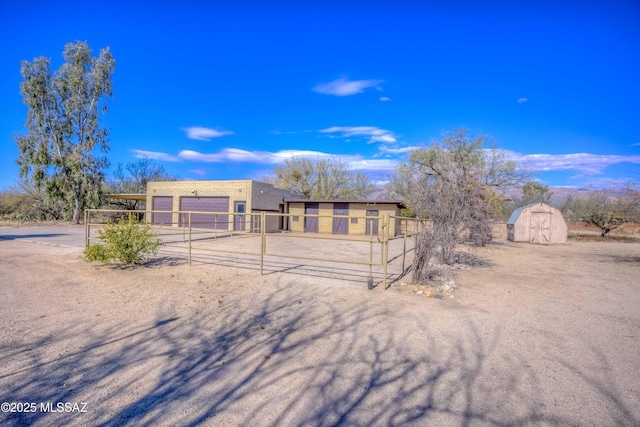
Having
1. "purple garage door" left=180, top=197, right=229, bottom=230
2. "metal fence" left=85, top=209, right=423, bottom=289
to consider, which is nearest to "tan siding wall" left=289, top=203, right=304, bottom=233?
"metal fence" left=85, top=209, right=423, bottom=289

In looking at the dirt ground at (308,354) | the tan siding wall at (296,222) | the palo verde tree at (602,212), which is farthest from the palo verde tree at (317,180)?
the dirt ground at (308,354)

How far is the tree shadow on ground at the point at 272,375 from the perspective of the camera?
2750mm

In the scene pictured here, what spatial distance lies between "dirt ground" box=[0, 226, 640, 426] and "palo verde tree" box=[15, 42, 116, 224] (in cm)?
2617

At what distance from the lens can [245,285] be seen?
723 centimetres

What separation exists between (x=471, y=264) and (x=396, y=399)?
9406mm

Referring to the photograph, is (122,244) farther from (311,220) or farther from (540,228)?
(540,228)

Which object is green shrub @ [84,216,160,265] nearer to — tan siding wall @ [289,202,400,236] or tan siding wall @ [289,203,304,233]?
tan siding wall @ [289,202,400,236]

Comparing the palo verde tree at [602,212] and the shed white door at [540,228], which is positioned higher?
the palo verde tree at [602,212]

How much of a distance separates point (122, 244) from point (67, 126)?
92.0 ft

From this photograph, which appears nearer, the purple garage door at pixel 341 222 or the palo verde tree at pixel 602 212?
the palo verde tree at pixel 602 212

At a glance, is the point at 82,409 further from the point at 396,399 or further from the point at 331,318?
the point at 331,318

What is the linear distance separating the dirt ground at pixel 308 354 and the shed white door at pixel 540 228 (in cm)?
1663

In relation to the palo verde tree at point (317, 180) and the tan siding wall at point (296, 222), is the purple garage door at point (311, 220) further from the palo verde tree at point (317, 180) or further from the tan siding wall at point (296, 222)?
the palo verde tree at point (317, 180)

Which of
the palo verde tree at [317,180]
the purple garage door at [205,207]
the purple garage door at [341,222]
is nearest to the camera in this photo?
the purple garage door at [205,207]
